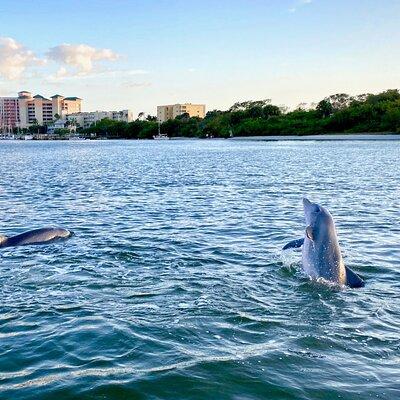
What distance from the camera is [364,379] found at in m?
8.10

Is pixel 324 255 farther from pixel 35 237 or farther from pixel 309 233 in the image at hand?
pixel 35 237

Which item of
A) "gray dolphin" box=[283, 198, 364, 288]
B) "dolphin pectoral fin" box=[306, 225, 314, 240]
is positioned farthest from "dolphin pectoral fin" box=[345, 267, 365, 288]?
"dolphin pectoral fin" box=[306, 225, 314, 240]

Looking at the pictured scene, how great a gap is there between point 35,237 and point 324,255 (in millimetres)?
9739

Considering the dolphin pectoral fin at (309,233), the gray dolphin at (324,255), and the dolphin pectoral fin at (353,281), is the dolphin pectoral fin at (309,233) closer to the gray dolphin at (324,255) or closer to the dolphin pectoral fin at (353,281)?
the gray dolphin at (324,255)

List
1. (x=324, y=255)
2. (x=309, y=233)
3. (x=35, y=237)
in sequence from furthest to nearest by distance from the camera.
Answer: (x=35, y=237)
(x=309, y=233)
(x=324, y=255)

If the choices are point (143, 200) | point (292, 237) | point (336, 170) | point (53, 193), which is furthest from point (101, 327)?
point (336, 170)

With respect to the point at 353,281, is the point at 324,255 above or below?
above

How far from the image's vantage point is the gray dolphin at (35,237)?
17281 millimetres

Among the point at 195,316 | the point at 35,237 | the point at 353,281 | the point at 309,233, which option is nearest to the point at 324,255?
the point at 309,233

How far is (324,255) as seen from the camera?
12.2 meters

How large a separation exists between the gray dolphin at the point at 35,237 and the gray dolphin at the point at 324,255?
8.90 metres

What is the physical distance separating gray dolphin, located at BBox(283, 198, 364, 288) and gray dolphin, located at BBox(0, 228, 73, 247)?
8904mm

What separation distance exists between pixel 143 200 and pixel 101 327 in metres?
21.1

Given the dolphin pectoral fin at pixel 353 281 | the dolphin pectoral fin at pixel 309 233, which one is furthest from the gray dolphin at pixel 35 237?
the dolphin pectoral fin at pixel 353 281
